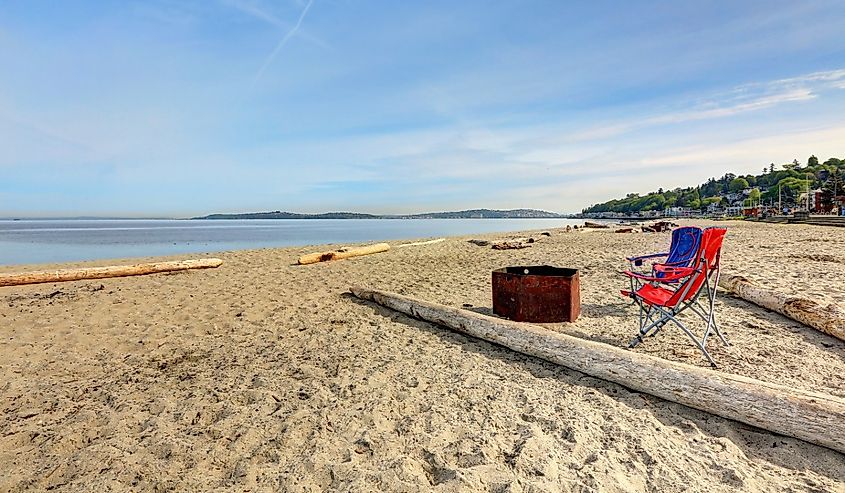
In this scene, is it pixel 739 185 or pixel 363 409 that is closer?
pixel 363 409

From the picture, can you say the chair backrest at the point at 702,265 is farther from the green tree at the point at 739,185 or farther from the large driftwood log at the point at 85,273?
the green tree at the point at 739,185

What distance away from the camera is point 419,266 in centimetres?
1158

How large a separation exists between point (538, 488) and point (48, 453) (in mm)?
2995

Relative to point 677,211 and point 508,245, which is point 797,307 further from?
point 677,211

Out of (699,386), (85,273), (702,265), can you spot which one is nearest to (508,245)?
(702,265)

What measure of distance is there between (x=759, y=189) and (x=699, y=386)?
13265 centimetres

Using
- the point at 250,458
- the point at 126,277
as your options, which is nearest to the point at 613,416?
the point at 250,458

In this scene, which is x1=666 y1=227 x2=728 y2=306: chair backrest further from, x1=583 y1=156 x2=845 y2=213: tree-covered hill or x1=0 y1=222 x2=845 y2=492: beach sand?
x1=583 y1=156 x2=845 y2=213: tree-covered hill

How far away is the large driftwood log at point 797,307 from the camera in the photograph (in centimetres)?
454

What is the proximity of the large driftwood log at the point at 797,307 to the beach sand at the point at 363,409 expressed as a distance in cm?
13

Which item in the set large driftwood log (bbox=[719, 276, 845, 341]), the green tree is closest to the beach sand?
large driftwood log (bbox=[719, 276, 845, 341])

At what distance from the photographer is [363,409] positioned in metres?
3.25

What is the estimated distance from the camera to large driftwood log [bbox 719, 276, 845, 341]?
4.54m

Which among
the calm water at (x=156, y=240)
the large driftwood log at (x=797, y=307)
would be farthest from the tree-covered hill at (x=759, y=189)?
the large driftwood log at (x=797, y=307)
